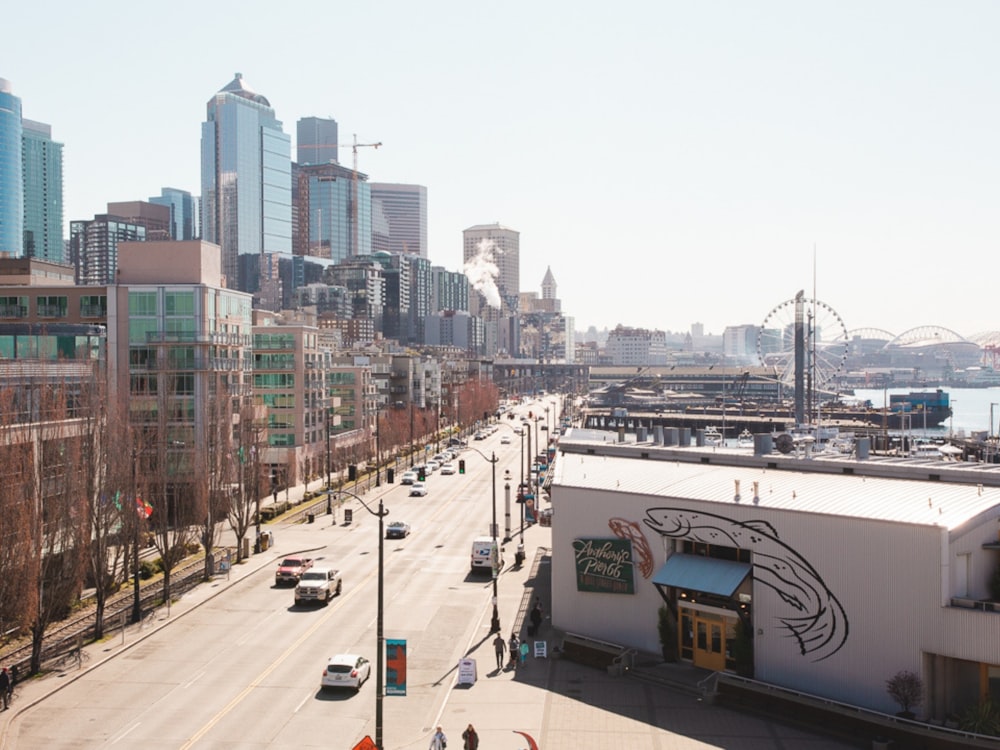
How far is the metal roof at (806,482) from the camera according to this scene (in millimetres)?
34125

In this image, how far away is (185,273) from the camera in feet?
258

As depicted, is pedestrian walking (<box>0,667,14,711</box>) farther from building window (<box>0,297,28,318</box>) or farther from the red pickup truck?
building window (<box>0,297,28,318</box>)

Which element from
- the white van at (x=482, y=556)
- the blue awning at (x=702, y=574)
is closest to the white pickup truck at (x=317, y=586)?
the white van at (x=482, y=556)

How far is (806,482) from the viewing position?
40.2 metres

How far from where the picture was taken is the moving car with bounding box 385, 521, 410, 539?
224ft

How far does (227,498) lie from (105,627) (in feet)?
56.6

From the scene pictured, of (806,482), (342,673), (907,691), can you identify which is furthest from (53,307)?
(907,691)

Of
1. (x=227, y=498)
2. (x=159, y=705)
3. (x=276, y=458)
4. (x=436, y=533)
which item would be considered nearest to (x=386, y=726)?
(x=159, y=705)

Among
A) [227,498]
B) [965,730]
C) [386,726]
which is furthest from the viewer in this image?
[227,498]

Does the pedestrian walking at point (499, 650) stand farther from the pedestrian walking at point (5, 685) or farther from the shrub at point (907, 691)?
the pedestrian walking at point (5, 685)

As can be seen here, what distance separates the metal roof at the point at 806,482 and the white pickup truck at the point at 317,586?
12.6 m

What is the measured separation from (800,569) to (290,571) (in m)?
29.0

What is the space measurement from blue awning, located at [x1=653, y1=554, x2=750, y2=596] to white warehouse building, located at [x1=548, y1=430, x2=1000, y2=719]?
7 centimetres

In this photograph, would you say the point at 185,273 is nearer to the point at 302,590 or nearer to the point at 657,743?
the point at 302,590
